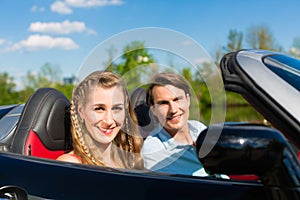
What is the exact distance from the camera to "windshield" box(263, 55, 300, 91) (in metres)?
1.37

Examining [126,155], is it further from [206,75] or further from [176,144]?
[206,75]

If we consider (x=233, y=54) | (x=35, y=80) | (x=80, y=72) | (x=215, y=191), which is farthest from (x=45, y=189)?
(x=35, y=80)

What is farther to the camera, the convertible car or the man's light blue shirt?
the man's light blue shirt

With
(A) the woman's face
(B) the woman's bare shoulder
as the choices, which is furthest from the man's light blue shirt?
(B) the woman's bare shoulder

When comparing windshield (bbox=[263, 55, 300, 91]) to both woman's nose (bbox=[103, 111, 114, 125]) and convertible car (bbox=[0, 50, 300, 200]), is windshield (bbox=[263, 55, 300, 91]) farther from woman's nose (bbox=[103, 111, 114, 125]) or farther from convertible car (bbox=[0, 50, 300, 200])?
woman's nose (bbox=[103, 111, 114, 125])

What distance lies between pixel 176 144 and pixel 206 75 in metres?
0.52

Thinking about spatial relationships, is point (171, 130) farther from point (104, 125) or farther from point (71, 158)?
point (71, 158)

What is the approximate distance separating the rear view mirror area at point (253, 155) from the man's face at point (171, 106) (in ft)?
1.71

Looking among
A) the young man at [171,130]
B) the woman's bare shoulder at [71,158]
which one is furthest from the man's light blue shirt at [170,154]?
the woman's bare shoulder at [71,158]


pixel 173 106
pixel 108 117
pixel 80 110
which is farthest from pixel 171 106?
pixel 80 110

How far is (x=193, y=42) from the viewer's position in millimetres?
1409

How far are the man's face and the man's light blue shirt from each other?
5 cm

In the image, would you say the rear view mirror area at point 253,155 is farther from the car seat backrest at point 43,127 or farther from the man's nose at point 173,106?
the car seat backrest at point 43,127

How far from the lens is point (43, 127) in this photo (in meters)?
2.32
